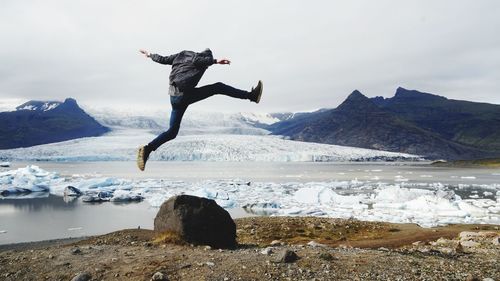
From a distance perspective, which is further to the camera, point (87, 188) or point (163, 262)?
point (87, 188)

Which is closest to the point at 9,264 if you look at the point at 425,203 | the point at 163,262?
the point at 163,262

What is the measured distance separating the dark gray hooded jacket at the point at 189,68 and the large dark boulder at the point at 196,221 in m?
2.53

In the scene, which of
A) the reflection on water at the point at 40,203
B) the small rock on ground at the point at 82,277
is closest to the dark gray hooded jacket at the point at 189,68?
the small rock on ground at the point at 82,277

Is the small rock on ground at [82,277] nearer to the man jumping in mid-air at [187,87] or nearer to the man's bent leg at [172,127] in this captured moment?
the man jumping in mid-air at [187,87]

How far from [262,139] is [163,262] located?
9467 centimetres

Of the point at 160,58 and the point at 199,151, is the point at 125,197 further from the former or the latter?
the point at 199,151

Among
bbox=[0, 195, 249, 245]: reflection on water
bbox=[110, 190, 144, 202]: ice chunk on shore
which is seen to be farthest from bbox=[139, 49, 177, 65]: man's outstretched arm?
bbox=[110, 190, 144, 202]: ice chunk on shore

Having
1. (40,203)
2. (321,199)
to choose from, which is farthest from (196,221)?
(40,203)

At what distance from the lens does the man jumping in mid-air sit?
26.3 feet

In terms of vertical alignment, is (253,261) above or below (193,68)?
below

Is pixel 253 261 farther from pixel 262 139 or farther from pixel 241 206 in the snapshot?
pixel 262 139

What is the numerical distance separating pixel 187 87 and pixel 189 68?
0.35 m

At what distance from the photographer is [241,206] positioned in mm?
29500

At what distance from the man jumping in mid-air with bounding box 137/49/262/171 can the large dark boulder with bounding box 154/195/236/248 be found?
1.37m
